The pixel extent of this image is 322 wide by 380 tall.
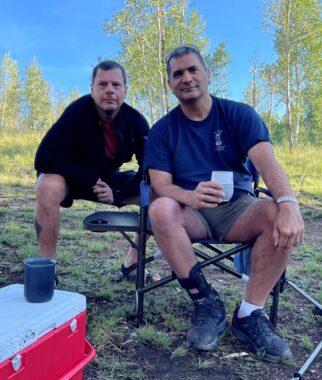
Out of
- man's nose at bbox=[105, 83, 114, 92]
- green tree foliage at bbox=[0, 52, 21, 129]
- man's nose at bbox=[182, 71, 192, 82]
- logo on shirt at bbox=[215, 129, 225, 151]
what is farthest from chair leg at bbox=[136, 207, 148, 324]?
green tree foliage at bbox=[0, 52, 21, 129]

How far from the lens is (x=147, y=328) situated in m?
2.33

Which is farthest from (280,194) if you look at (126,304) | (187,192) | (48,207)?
(48,207)

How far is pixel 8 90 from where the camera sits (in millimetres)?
37219

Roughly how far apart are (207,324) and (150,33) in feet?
56.6

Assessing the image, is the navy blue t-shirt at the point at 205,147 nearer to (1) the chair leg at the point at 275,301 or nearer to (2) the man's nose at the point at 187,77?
(2) the man's nose at the point at 187,77

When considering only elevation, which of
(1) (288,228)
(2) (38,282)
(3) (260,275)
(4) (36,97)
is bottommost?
(3) (260,275)

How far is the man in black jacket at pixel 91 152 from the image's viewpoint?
278 cm

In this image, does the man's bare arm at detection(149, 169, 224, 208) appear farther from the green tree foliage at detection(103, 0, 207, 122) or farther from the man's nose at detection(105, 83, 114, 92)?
the green tree foliage at detection(103, 0, 207, 122)

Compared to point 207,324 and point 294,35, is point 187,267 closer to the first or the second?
point 207,324

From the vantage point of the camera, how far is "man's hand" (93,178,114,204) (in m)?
2.88

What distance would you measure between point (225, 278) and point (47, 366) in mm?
2200

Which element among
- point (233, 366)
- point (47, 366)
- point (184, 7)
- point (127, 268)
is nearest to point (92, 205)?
point (127, 268)

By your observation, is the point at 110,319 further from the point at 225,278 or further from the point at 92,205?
the point at 92,205

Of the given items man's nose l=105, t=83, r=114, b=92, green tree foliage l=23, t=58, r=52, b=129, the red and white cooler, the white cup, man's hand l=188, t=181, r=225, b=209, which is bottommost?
the red and white cooler
